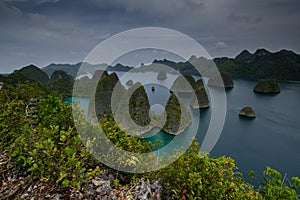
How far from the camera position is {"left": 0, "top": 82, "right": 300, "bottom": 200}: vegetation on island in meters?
1.90

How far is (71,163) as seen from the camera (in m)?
1.95

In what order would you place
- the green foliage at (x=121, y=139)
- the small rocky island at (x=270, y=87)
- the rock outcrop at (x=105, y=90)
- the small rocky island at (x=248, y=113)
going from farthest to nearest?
the small rocky island at (x=270, y=87) < the small rocky island at (x=248, y=113) < the rock outcrop at (x=105, y=90) < the green foliage at (x=121, y=139)

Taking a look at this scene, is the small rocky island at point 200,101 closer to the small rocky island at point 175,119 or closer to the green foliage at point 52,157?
the small rocky island at point 175,119

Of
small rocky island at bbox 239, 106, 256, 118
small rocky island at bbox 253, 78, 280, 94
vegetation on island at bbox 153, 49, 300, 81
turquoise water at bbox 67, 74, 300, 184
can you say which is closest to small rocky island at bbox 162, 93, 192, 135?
turquoise water at bbox 67, 74, 300, 184

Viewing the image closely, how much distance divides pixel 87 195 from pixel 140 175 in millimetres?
551

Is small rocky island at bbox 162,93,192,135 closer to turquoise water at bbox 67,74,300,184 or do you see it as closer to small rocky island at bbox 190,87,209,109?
turquoise water at bbox 67,74,300,184

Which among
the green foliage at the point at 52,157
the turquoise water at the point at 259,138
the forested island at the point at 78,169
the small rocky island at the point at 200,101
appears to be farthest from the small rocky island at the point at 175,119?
the green foliage at the point at 52,157

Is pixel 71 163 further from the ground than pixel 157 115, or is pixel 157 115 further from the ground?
pixel 71 163

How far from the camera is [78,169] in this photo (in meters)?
1.92

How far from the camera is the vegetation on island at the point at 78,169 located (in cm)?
190

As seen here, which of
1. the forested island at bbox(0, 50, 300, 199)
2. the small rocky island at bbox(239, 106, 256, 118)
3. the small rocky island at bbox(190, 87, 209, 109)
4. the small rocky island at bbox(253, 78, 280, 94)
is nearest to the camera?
the forested island at bbox(0, 50, 300, 199)

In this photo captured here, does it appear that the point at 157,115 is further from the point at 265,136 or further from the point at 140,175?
the point at 140,175

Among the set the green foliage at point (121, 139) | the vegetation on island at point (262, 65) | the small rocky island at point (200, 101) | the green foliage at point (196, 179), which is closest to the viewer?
the green foliage at point (196, 179)

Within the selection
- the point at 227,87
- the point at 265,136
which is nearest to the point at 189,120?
the point at 265,136
